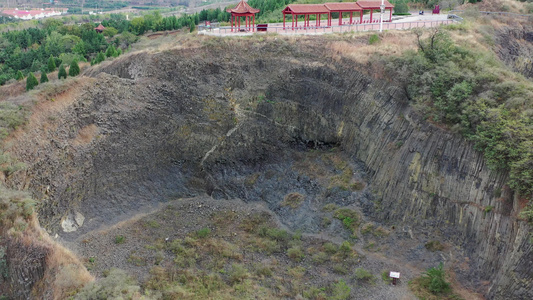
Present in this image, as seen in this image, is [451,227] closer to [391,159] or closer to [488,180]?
[488,180]

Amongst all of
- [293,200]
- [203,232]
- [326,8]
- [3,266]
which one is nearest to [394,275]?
[293,200]

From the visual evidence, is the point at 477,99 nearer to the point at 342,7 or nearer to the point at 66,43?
the point at 342,7

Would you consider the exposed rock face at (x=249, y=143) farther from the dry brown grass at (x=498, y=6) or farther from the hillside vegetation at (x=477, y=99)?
the dry brown grass at (x=498, y=6)

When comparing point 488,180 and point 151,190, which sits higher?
point 488,180

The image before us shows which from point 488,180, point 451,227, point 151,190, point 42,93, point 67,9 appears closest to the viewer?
point 488,180

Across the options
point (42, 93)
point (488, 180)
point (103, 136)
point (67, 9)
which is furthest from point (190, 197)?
point (67, 9)

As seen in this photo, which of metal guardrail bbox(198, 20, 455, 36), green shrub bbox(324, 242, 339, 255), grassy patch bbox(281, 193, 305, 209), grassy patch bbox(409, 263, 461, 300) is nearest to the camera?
grassy patch bbox(409, 263, 461, 300)

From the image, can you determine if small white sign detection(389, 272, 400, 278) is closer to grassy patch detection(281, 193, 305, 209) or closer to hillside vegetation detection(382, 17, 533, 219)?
hillside vegetation detection(382, 17, 533, 219)

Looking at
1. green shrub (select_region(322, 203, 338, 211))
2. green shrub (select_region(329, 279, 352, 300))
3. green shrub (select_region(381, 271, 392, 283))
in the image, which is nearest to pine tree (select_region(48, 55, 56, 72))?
green shrub (select_region(322, 203, 338, 211))
